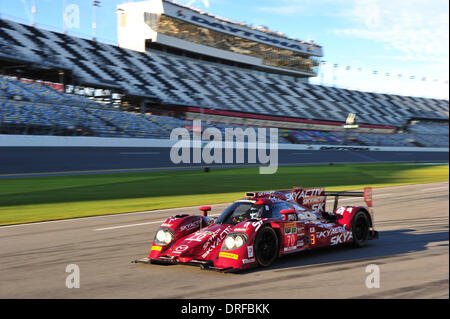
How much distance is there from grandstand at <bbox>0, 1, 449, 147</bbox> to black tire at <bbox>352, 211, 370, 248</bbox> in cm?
2204

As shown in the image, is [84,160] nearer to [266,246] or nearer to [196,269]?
[196,269]

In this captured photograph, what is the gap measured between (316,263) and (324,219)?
1.36 metres

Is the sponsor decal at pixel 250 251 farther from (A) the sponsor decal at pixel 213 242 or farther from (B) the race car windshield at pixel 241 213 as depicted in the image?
(B) the race car windshield at pixel 241 213

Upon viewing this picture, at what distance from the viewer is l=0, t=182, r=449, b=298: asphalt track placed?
5.66 meters

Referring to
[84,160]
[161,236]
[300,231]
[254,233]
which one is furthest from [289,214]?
[84,160]

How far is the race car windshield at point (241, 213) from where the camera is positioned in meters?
7.41

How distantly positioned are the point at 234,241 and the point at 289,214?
118 centimetres

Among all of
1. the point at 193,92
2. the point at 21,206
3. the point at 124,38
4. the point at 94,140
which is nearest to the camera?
the point at 21,206

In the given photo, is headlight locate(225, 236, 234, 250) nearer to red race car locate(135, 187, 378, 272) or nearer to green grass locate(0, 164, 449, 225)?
red race car locate(135, 187, 378, 272)

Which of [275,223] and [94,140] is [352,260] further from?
[94,140]

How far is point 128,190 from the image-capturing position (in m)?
19.0

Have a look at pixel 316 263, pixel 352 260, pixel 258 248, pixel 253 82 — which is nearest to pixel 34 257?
pixel 258 248

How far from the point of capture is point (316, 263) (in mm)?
7160

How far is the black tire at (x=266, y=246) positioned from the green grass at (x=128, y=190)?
285 inches
